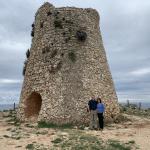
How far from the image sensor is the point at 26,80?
896 inches

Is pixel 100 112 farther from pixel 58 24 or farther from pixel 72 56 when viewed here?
pixel 58 24

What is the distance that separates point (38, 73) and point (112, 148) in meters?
8.36

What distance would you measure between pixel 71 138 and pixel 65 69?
19.1ft

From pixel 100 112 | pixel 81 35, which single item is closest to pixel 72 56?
pixel 81 35

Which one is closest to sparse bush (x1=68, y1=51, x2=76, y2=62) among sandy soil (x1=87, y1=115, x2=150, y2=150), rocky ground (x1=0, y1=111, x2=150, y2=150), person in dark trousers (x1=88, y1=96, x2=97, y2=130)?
person in dark trousers (x1=88, y1=96, x2=97, y2=130)

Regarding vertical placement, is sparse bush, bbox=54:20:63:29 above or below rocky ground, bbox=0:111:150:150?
above

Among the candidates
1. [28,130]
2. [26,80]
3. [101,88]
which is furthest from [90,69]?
[28,130]

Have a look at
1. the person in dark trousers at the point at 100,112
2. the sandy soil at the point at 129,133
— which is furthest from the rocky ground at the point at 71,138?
the person in dark trousers at the point at 100,112

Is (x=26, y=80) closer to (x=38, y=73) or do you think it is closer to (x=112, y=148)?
(x=38, y=73)

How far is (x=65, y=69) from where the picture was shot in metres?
21.0

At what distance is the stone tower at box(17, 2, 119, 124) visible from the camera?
2052 cm

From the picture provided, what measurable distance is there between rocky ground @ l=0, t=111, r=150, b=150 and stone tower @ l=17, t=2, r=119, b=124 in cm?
137

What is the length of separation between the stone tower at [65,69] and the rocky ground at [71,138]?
137 cm

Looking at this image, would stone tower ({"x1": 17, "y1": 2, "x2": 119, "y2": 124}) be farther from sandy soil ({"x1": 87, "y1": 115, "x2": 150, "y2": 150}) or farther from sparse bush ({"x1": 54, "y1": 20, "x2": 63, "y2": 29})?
sandy soil ({"x1": 87, "y1": 115, "x2": 150, "y2": 150})
